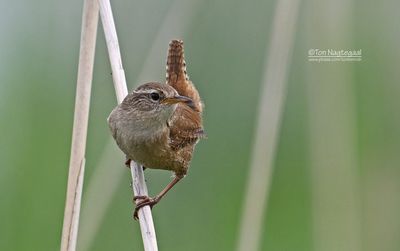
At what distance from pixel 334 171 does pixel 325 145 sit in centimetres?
13

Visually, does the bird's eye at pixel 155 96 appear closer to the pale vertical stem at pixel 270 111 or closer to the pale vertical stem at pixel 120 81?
the pale vertical stem at pixel 120 81

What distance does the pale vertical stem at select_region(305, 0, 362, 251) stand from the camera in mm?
3324

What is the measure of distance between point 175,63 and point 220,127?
0.92m

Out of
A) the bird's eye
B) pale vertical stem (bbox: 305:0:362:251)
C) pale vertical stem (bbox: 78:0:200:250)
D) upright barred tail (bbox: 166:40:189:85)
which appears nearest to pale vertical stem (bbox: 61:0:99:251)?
the bird's eye

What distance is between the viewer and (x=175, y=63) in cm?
343

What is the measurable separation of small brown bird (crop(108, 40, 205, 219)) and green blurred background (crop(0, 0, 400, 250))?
22 centimetres

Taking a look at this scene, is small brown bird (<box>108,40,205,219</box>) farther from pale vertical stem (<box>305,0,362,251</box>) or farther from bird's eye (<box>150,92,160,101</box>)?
pale vertical stem (<box>305,0,362,251</box>)

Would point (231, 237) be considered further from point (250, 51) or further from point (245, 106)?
point (250, 51)

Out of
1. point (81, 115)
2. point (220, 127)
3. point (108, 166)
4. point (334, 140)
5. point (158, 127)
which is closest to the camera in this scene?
point (81, 115)

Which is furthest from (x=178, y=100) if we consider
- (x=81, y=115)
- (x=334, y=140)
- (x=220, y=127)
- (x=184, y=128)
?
(x=220, y=127)

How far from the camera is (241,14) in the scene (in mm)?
4230

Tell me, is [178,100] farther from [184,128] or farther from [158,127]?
[184,128]

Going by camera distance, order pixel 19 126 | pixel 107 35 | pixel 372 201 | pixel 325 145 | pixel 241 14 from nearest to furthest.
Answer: pixel 107 35, pixel 325 145, pixel 372 201, pixel 19 126, pixel 241 14

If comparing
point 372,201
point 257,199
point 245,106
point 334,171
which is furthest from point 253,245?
point 245,106
